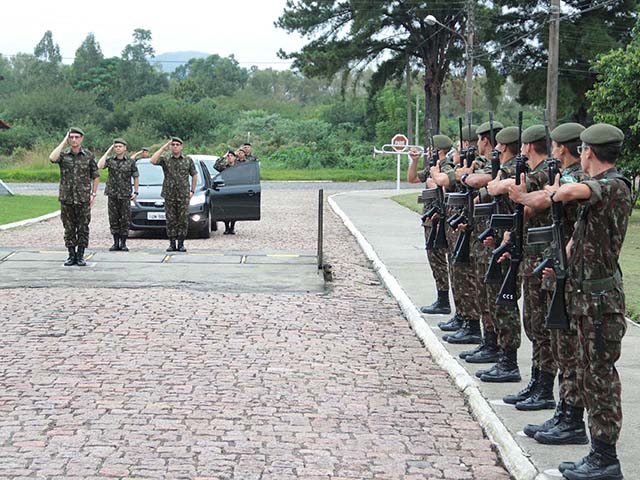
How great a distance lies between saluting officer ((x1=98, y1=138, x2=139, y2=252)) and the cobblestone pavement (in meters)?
4.66

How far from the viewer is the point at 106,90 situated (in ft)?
310

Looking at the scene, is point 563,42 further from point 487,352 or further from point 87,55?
point 87,55

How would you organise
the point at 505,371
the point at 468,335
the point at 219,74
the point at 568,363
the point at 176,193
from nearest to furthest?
the point at 568,363 → the point at 505,371 → the point at 468,335 → the point at 176,193 → the point at 219,74

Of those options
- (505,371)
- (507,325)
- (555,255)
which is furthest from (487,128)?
(555,255)

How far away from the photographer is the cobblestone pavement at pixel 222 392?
6023 mm

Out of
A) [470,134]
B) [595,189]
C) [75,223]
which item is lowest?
[75,223]

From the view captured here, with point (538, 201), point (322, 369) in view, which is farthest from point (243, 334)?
point (538, 201)

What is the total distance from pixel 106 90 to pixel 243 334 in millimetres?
87791

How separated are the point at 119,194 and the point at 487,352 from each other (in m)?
10.4

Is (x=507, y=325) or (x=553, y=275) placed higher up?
(x=553, y=275)

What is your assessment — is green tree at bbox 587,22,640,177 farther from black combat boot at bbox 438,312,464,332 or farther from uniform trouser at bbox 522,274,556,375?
uniform trouser at bbox 522,274,556,375

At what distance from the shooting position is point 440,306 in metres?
11.3

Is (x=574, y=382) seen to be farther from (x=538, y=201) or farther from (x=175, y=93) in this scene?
(x=175, y=93)

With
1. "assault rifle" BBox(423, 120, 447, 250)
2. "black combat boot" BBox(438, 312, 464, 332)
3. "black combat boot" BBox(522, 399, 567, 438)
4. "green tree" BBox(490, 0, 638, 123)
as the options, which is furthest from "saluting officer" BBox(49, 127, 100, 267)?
"green tree" BBox(490, 0, 638, 123)
